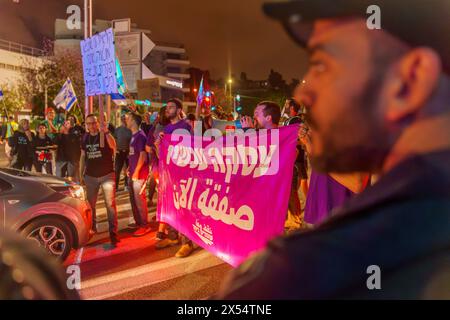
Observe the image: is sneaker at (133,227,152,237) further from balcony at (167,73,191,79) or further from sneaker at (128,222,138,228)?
balcony at (167,73,191,79)

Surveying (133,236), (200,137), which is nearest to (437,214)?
(200,137)

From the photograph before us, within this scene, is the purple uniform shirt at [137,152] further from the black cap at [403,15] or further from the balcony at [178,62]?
the balcony at [178,62]

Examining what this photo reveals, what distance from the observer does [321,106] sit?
106 cm

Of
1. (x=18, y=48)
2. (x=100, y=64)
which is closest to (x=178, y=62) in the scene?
(x=18, y=48)

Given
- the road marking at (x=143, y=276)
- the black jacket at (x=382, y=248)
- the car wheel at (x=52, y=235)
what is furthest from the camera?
the car wheel at (x=52, y=235)

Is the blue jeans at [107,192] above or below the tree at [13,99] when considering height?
below

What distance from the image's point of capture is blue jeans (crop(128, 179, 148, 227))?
6926 millimetres

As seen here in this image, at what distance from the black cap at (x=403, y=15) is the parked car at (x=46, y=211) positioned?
4928 millimetres

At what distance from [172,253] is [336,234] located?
17.3ft

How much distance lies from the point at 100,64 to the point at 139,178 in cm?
331

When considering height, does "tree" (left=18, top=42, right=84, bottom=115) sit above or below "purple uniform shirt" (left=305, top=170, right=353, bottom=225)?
above

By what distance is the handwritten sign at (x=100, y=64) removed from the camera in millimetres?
8500

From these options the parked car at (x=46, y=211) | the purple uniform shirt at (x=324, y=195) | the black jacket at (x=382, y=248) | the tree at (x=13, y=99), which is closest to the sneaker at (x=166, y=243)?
the parked car at (x=46, y=211)

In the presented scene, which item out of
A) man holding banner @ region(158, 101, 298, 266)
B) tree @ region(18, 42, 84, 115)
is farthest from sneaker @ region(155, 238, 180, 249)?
tree @ region(18, 42, 84, 115)
